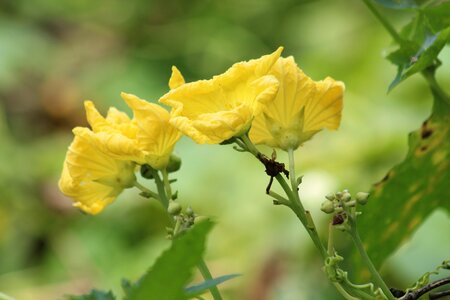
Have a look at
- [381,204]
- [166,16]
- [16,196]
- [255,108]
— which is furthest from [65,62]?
[255,108]

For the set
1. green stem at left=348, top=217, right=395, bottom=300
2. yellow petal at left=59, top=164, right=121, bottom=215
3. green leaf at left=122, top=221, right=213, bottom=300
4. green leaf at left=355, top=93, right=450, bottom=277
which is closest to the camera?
green leaf at left=122, top=221, right=213, bottom=300

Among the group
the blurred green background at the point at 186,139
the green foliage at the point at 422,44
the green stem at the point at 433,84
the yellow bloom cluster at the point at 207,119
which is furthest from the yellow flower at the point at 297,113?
the blurred green background at the point at 186,139

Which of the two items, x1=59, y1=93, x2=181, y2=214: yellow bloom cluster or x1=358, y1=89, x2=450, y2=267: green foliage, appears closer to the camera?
x1=59, y1=93, x2=181, y2=214: yellow bloom cluster

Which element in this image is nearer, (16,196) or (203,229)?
(203,229)

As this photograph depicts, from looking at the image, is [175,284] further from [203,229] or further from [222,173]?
[222,173]

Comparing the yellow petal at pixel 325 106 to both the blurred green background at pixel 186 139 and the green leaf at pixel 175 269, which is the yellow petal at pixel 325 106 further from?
the blurred green background at pixel 186 139

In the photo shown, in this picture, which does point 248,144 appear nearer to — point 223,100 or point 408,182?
point 223,100

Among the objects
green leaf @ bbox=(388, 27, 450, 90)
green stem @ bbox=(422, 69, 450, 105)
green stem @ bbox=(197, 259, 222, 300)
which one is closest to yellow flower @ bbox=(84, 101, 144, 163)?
green stem @ bbox=(197, 259, 222, 300)

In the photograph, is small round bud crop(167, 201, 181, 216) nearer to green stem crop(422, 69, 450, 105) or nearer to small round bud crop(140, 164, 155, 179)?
small round bud crop(140, 164, 155, 179)
